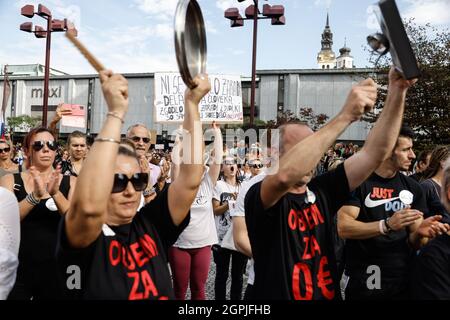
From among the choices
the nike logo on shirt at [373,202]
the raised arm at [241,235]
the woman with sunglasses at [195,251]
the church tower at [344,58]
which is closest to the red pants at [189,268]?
the woman with sunglasses at [195,251]

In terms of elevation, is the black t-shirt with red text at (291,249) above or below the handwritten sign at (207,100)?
below

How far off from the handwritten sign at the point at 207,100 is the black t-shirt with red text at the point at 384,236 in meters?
5.45

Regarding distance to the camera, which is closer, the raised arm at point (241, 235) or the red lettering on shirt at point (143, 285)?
the red lettering on shirt at point (143, 285)

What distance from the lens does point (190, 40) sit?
79.4 inches

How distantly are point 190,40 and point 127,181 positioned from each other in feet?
2.31

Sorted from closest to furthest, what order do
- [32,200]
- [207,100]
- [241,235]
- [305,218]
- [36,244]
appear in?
1. [305,218]
2. [32,200]
3. [36,244]
4. [241,235]
5. [207,100]

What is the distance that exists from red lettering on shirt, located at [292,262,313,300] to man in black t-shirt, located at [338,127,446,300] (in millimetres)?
932

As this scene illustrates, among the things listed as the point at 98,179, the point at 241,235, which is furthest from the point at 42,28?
the point at 98,179

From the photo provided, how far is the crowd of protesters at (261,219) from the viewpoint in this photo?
190 centimetres

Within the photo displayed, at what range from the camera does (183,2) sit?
6.44 feet

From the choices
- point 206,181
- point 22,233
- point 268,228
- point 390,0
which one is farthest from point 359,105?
point 206,181

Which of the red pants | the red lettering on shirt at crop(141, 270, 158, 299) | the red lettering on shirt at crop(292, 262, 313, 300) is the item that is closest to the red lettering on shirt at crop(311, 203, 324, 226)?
the red lettering on shirt at crop(292, 262, 313, 300)

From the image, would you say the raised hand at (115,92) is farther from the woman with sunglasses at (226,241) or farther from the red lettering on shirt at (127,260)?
the woman with sunglasses at (226,241)

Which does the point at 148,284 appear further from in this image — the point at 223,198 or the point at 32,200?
the point at 223,198
